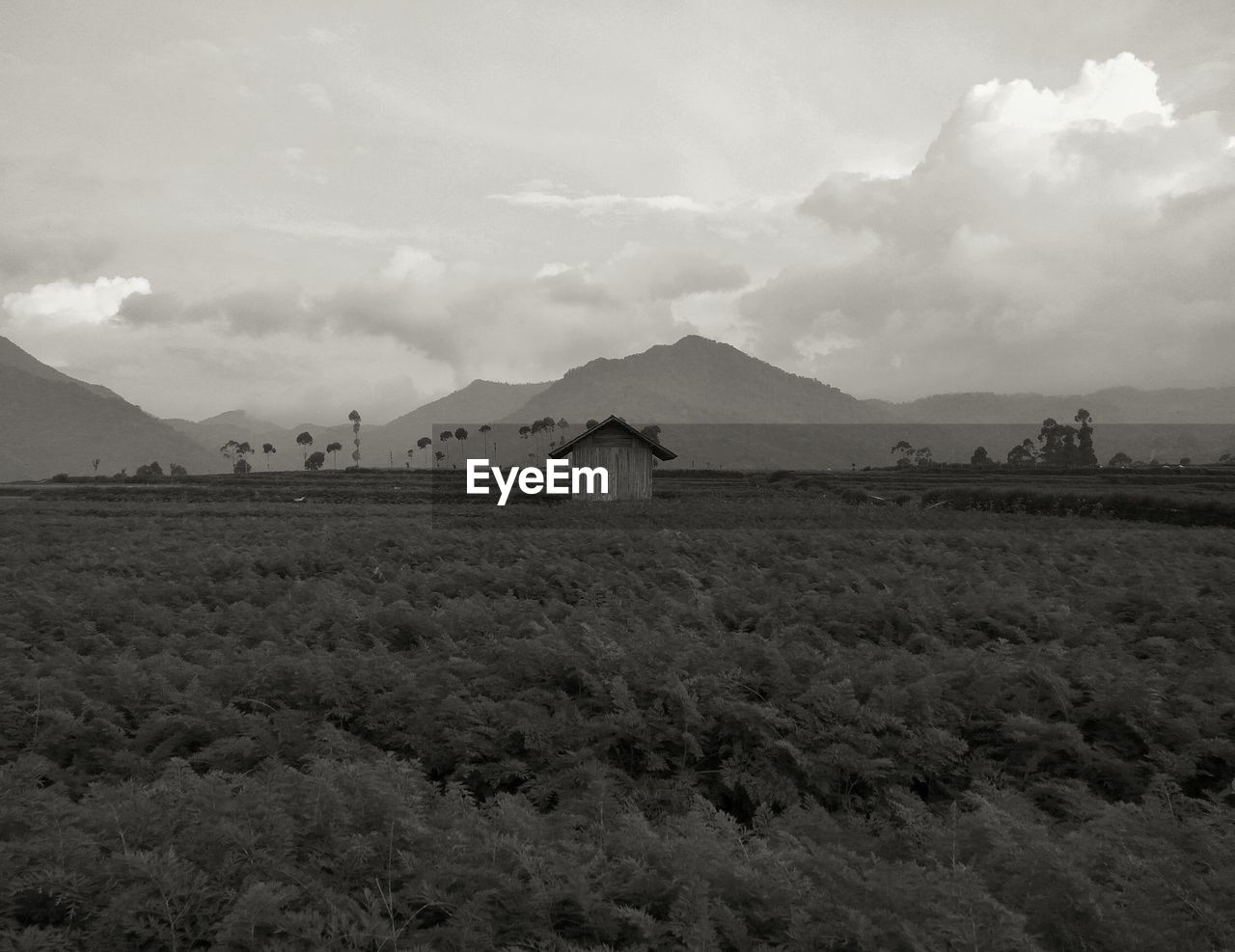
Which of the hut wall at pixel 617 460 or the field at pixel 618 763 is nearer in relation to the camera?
the field at pixel 618 763

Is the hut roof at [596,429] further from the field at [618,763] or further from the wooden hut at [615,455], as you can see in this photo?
the field at [618,763]

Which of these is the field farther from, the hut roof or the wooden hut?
the wooden hut

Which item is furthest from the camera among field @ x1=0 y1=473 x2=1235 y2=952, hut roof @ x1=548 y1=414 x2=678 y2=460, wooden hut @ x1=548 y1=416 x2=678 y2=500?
wooden hut @ x1=548 y1=416 x2=678 y2=500

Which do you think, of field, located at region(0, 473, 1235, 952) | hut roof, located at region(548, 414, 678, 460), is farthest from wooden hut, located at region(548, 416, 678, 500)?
field, located at region(0, 473, 1235, 952)

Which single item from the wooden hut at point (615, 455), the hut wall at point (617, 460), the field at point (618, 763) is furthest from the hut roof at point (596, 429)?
the field at point (618, 763)

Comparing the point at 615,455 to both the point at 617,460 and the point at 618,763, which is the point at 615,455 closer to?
the point at 617,460

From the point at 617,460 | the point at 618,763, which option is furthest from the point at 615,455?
the point at 618,763

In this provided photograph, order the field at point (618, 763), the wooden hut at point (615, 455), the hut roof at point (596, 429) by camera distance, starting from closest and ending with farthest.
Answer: the field at point (618, 763), the hut roof at point (596, 429), the wooden hut at point (615, 455)
